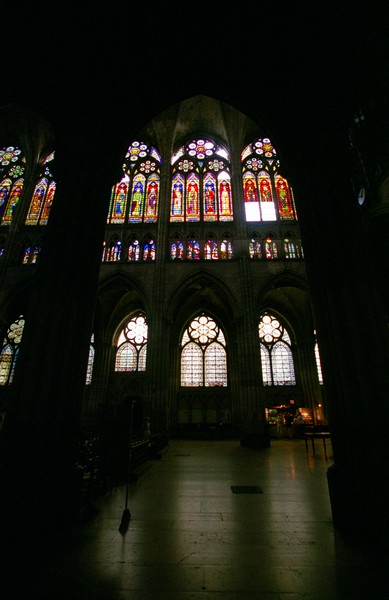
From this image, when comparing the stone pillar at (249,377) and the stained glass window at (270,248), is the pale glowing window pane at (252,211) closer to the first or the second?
the stained glass window at (270,248)

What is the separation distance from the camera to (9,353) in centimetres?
1692

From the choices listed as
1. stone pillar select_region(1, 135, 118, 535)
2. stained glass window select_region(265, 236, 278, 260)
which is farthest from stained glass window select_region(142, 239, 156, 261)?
stone pillar select_region(1, 135, 118, 535)

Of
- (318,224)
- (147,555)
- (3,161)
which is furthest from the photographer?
(3,161)

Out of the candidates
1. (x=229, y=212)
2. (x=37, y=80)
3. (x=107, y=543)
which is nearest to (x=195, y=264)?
(x=229, y=212)

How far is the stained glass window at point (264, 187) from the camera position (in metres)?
15.5

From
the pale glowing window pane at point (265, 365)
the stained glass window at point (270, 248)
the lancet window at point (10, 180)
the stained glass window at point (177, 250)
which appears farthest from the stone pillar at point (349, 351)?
the lancet window at point (10, 180)

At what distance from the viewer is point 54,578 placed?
183 cm

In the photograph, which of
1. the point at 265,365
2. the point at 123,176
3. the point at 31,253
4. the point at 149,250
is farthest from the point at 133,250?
the point at 265,365

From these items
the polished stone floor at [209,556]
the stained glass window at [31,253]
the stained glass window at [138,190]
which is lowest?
the polished stone floor at [209,556]

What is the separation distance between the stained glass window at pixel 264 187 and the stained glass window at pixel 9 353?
16.7 meters

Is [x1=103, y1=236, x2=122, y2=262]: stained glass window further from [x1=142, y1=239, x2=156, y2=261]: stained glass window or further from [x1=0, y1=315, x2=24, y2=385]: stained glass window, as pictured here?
[x1=0, y1=315, x2=24, y2=385]: stained glass window

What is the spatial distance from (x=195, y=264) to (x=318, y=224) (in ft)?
35.4

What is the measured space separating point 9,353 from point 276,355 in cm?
1784

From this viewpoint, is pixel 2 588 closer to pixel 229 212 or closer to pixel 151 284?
pixel 151 284
